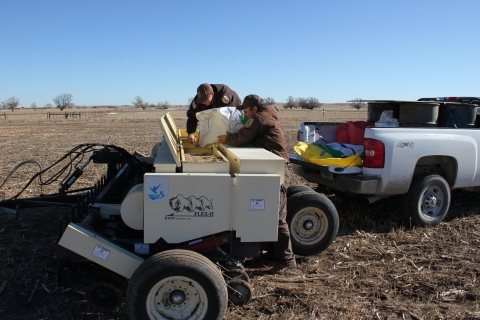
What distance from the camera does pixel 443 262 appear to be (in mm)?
4762

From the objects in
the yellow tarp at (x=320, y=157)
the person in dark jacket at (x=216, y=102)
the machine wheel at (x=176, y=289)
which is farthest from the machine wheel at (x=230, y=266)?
the yellow tarp at (x=320, y=157)

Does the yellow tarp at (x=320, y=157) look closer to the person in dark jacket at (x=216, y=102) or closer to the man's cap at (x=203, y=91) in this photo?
the person in dark jacket at (x=216, y=102)

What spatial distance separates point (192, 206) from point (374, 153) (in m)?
2.95

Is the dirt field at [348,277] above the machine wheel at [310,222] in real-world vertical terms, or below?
below

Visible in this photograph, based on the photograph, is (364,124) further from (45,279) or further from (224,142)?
(45,279)

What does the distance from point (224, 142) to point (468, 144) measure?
3.75 metres

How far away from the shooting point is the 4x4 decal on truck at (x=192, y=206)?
348 centimetres

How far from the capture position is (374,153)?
547 centimetres

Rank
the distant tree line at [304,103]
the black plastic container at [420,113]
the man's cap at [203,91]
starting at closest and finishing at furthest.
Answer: the man's cap at [203,91]
the black plastic container at [420,113]
the distant tree line at [304,103]

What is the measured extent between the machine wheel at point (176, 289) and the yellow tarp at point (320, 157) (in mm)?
3020

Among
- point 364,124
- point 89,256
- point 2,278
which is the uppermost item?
point 364,124

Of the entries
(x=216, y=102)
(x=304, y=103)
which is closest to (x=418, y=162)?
(x=216, y=102)

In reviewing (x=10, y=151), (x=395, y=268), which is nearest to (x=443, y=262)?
(x=395, y=268)

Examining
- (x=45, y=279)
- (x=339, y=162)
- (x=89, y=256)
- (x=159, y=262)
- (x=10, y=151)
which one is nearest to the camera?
(x=159, y=262)
